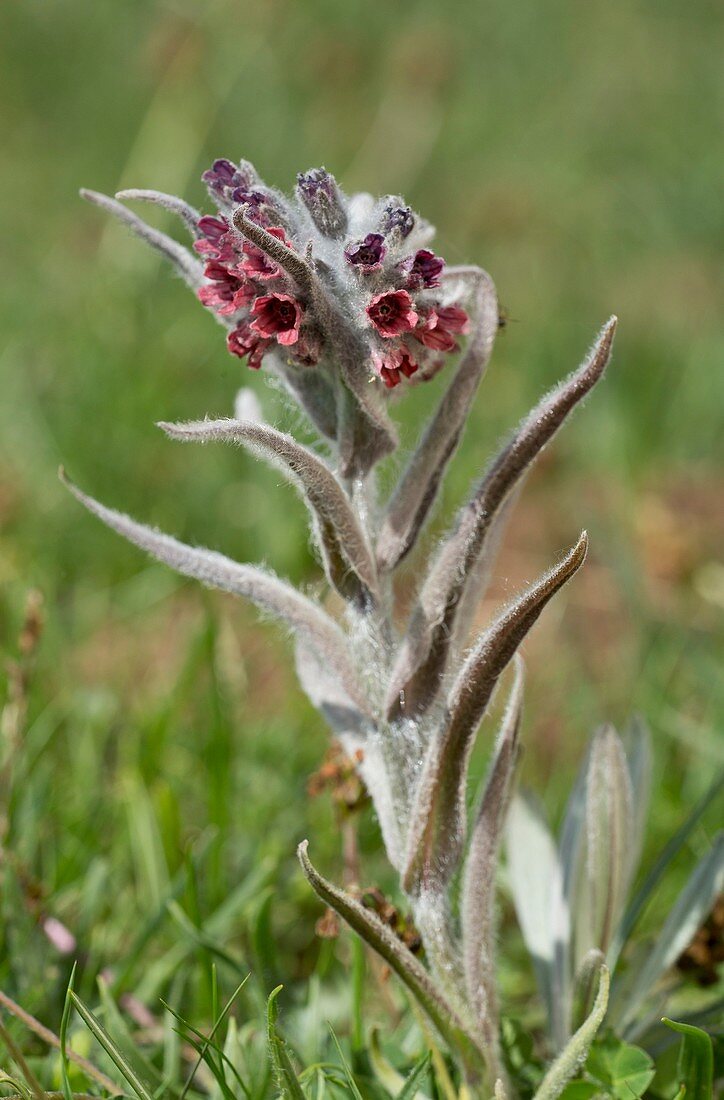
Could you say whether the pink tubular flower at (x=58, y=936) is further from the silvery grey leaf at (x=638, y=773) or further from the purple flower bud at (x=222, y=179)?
the purple flower bud at (x=222, y=179)

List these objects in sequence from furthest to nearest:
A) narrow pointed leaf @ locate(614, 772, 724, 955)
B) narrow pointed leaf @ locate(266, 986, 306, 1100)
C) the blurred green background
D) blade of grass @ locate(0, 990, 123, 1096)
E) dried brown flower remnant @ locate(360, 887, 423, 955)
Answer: the blurred green background → narrow pointed leaf @ locate(614, 772, 724, 955) → dried brown flower remnant @ locate(360, 887, 423, 955) → blade of grass @ locate(0, 990, 123, 1096) → narrow pointed leaf @ locate(266, 986, 306, 1100)

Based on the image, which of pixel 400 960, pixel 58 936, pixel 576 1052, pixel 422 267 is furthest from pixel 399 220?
pixel 58 936

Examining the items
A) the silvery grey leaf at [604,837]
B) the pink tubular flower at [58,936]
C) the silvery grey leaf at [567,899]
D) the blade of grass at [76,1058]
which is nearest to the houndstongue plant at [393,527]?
the silvery grey leaf at [567,899]

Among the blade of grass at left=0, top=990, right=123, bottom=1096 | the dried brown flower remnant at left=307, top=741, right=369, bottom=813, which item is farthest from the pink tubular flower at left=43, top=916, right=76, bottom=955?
the dried brown flower remnant at left=307, top=741, right=369, bottom=813

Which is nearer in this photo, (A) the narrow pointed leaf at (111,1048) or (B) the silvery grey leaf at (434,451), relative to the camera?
(A) the narrow pointed leaf at (111,1048)

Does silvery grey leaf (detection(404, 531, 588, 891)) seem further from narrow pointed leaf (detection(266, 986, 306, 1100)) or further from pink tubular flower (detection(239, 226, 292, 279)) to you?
pink tubular flower (detection(239, 226, 292, 279))
